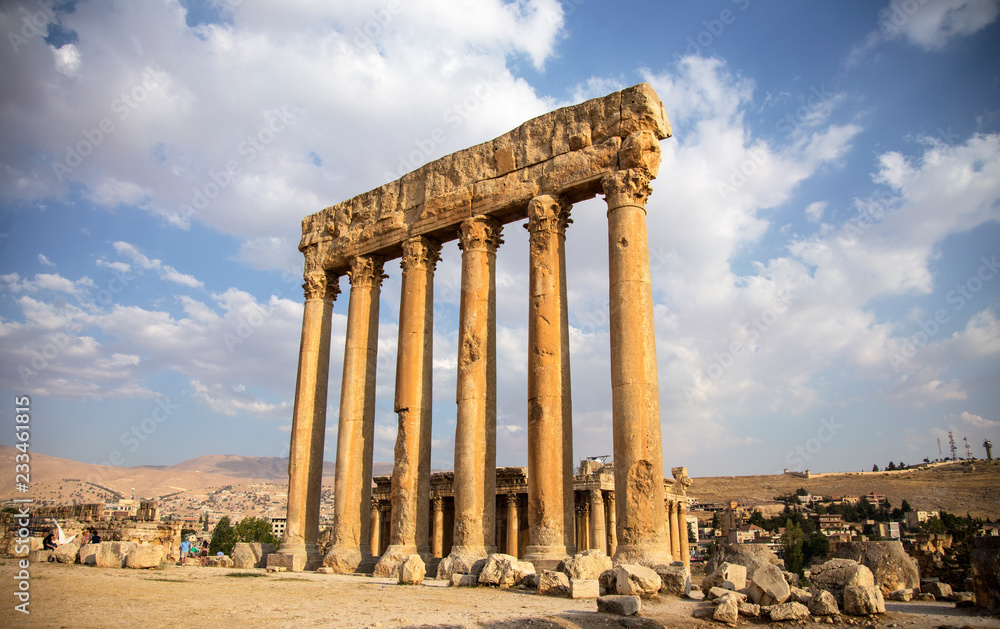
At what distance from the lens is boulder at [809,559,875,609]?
32.5ft

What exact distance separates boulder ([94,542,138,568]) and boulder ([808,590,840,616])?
14945mm

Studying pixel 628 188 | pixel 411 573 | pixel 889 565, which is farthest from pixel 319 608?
pixel 628 188

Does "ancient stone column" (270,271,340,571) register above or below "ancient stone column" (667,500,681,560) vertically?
above

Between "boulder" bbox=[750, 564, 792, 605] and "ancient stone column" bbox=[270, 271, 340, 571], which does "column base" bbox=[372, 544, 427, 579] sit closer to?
"ancient stone column" bbox=[270, 271, 340, 571]

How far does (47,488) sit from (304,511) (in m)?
127

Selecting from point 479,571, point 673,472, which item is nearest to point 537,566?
point 479,571

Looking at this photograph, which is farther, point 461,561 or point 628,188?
point 628,188

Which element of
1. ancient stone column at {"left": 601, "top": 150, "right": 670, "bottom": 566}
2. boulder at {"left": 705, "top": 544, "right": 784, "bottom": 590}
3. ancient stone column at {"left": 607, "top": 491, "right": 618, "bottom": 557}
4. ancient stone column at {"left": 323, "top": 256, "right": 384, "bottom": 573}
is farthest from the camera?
ancient stone column at {"left": 607, "top": 491, "right": 618, "bottom": 557}

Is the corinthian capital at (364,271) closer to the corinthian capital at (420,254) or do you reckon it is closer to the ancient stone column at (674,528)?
the corinthian capital at (420,254)

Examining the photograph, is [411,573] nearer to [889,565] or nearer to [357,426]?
[357,426]

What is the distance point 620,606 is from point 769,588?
2238 millimetres

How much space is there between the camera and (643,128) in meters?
15.9

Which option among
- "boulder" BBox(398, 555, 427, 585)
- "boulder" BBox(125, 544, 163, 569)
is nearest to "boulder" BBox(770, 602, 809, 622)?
"boulder" BBox(398, 555, 427, 585)

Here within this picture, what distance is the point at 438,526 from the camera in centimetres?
3102
